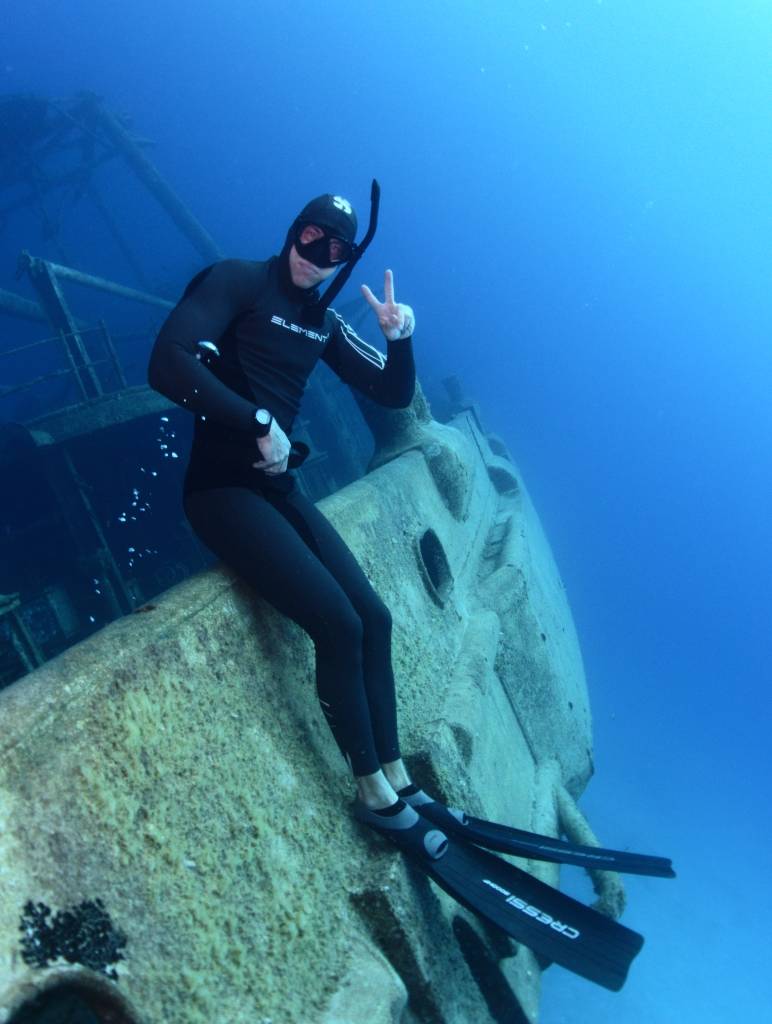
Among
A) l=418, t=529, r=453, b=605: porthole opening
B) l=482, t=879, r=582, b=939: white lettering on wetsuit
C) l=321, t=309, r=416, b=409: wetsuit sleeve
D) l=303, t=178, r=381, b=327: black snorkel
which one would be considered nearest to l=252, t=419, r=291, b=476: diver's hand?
l=303, t=178, r=381, b=327: black snorkel

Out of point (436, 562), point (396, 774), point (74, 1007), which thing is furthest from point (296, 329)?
point (436, 562)

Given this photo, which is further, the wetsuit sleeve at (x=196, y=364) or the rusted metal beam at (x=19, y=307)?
the rusted metal beam at (x=19, y=307)

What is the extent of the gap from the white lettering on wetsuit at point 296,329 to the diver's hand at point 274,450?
51cm

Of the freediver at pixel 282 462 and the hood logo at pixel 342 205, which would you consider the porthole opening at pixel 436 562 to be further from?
the hood logo at pixel 342 205

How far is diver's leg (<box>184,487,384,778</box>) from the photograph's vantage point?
2121 mm

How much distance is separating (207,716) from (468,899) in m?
1.13

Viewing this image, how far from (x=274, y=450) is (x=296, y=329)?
0.61 metres

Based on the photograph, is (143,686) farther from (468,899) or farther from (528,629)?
(528,629)

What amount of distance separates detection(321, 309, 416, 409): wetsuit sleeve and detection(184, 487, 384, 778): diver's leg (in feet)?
3.09

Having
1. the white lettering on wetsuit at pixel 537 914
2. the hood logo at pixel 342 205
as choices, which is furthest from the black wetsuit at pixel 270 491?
the white lettering on wetsuit at pixel 537 914

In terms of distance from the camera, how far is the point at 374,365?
2.93 meters

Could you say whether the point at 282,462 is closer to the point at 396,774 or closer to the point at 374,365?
the point at 374,365

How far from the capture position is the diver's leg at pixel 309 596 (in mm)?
2121

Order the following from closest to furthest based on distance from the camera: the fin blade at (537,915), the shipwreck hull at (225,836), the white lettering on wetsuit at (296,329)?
the shipwreck hull at (225,836) → the fin blade at (537,915) → the white lettering on wetsuit at (296,329)
